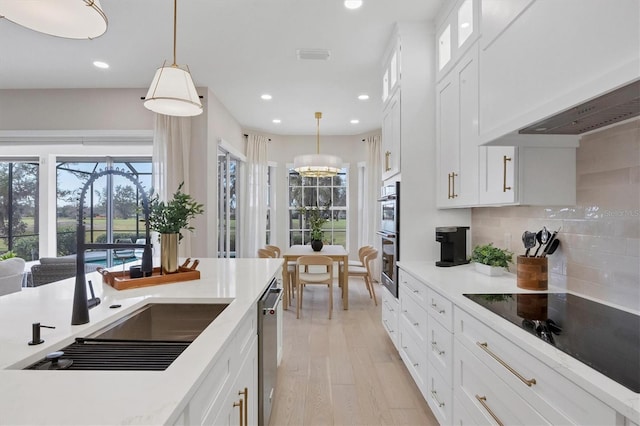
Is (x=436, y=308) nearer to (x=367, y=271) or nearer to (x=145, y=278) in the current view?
(x=145, y=278)

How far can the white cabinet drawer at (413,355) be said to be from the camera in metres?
2.12

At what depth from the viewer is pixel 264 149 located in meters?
6.26

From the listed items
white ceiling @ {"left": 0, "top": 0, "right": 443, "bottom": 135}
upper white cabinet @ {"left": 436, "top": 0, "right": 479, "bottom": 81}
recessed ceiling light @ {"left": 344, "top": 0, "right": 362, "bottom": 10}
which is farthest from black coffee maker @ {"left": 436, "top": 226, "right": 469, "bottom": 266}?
recessed ceiling light @ {"left": 344, "top": 0, "right": 362, "bottom": 10}

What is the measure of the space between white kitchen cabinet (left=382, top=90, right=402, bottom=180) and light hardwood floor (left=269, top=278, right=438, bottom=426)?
173 cm

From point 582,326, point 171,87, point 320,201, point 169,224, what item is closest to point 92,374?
point 169,224

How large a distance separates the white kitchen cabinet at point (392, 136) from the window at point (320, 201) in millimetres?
3217

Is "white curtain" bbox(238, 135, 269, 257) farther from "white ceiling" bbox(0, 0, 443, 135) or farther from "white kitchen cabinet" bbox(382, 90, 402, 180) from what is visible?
"white kitchen cabinet" bbox(382, 90, 402, 180)

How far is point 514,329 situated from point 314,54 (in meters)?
3.01

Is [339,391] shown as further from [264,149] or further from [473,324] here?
[264,149]

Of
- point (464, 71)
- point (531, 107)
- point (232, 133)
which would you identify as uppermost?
point (232, 133)

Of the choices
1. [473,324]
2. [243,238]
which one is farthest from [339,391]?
[243,238]

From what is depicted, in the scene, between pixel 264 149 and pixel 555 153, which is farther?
pixel 264 149

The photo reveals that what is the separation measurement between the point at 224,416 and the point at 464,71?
239 centimetres

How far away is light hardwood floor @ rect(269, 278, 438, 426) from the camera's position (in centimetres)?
210
